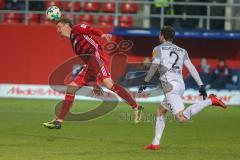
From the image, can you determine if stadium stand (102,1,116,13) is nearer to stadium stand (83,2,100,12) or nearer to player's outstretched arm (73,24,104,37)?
stadium stand (83,2,100,12)

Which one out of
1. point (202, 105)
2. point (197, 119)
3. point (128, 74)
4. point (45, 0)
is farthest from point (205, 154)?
point (45, 0)

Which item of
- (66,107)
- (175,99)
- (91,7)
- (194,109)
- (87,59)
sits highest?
(87,59)

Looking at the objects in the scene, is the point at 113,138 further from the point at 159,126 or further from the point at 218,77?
the point at 218,77

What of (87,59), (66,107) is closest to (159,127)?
(66,107)

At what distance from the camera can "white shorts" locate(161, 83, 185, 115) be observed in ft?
39.7

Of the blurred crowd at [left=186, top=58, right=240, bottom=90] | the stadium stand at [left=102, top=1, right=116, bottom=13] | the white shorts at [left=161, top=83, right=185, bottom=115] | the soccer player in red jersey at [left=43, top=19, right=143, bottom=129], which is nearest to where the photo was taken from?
the white shorts at [left=161, top=83, right=185, bottom=115]

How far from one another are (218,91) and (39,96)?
7339 millimetres

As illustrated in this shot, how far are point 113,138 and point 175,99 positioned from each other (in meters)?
3.02

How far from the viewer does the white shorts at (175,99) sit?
12.1m

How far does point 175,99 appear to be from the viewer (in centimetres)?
1212

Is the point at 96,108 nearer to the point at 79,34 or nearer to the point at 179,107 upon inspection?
the point at 79,34

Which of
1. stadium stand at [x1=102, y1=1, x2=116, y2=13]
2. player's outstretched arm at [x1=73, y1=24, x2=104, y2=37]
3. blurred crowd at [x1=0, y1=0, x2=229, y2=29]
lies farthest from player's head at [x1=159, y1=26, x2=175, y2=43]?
stadium stand at [x1=102, y1=1, x2=116, y2=13]

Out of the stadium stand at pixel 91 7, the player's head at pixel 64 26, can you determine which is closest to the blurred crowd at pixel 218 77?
the stadium stand at pixel 91 7

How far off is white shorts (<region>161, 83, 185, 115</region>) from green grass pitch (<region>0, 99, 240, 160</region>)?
81 cm
